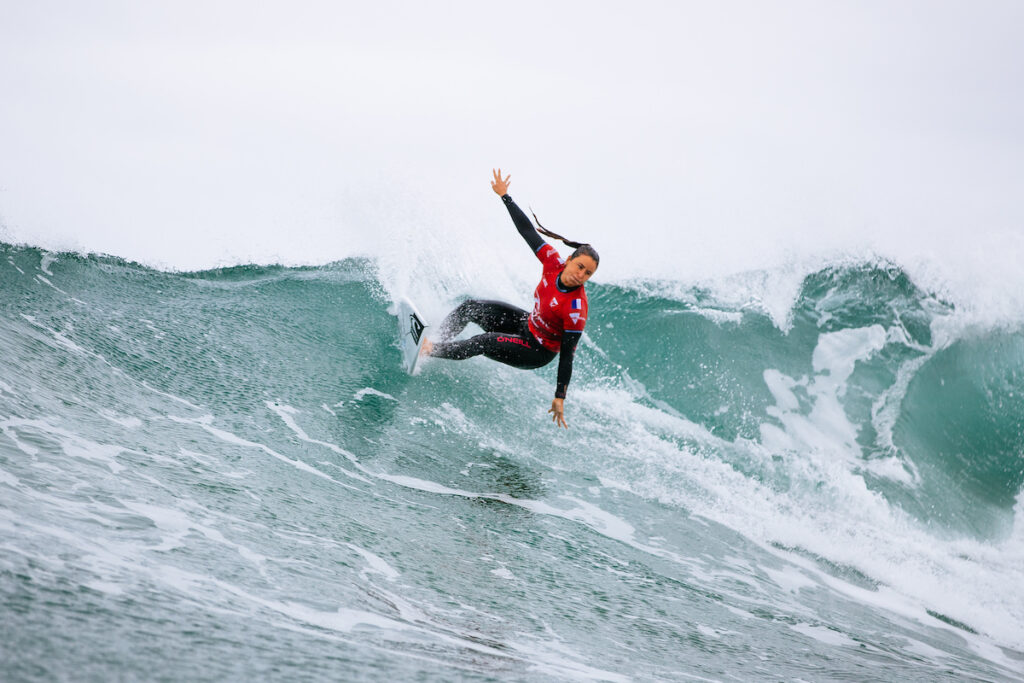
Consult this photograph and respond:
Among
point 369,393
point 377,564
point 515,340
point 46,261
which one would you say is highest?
point 515,340

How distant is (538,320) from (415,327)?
1209 millimetres

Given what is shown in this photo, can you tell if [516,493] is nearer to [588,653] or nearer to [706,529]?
[706,529]

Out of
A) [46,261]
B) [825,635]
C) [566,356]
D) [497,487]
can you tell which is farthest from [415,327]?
[825,635]

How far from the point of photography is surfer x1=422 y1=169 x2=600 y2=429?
4.94 m

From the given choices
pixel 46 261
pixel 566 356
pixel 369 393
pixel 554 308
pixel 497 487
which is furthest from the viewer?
pixel 46 261

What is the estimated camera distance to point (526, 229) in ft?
18.1

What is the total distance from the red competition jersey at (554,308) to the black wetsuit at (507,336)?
0.03 metres

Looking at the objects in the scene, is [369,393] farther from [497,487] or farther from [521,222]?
[521,222]

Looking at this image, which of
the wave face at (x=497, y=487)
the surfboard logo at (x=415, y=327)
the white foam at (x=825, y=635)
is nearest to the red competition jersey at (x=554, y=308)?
the wave face at (x=497, y=487)

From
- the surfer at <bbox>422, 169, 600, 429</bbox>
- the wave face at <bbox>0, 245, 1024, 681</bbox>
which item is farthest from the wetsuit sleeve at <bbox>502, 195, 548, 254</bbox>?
the wave face at <bbox>0, 245, 1024, 681</bbox>

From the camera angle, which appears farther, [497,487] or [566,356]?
[566,356]

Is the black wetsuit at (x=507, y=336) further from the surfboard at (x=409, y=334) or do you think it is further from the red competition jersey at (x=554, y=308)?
the surfboard at (x=409, y=334)

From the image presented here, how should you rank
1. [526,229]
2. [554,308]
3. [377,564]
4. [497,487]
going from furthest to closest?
[526,229]
[554,308]
[497,487]
[377,564]

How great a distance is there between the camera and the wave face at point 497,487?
2547mm
